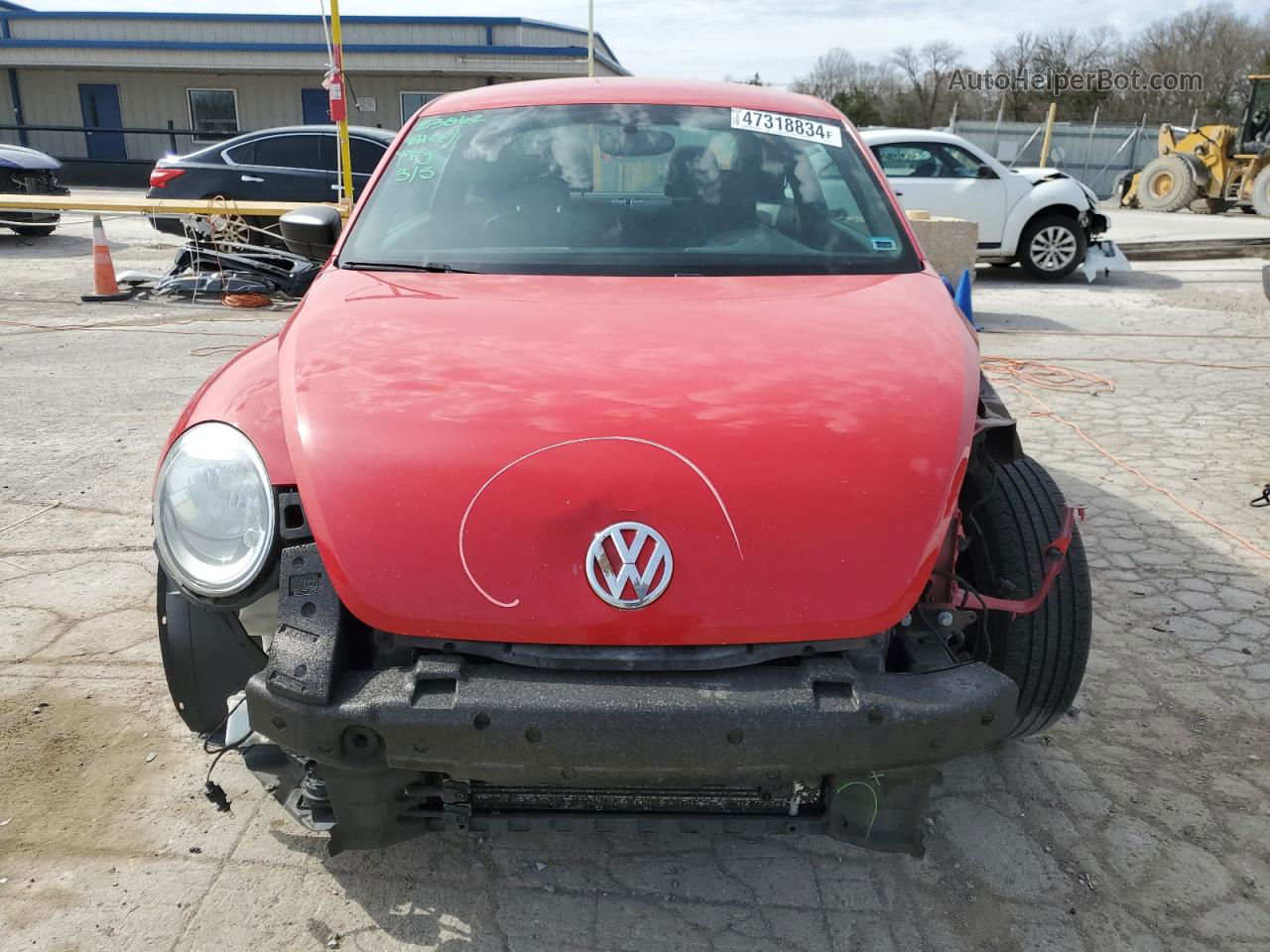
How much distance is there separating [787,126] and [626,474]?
1864 millimetres

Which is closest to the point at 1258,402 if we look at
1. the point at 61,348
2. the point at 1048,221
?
the point at 1048,221

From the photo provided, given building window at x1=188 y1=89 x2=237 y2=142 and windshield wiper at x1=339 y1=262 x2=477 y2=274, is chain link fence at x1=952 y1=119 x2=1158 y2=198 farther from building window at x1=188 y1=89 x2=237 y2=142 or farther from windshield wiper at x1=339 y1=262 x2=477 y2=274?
windshield wiper at x1=339 y1=262 x2=477 y2=274

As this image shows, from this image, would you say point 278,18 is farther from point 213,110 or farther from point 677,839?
point 677,839

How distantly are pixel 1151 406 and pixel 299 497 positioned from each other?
5.72 meters

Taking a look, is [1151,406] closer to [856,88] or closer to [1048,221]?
[1048,221]

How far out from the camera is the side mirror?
10.6ft

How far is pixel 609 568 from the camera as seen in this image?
1.68 metres

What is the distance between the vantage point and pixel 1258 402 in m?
6.16

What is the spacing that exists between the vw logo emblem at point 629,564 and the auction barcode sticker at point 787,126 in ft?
6.07

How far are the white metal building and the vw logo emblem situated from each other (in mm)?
25582

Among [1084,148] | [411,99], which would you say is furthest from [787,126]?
[1084,148]

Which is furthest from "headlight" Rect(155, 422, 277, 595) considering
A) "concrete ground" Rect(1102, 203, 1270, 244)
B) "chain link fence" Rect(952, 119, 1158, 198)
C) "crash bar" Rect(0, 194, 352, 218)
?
"chain link fence" Rect(952, 119, 1158, 198)

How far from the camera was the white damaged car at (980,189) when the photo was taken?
1045cm

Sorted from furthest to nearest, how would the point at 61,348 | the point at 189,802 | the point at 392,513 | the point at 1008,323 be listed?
the point at 1008,323, the point at 61,348, the point at 189,802, the point at 392,513
